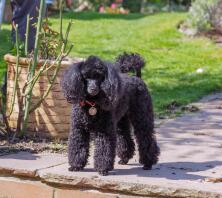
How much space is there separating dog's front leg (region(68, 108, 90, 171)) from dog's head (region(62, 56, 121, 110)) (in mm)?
222

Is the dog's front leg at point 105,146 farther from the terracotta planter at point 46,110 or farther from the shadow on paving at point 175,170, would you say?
the terracotta planter at point 46,110

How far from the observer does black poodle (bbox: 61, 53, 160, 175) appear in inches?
185

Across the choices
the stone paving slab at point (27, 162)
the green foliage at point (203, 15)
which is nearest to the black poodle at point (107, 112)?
the stone paving slab at point (27, 162)

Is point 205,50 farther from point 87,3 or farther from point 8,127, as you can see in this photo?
point 87,3

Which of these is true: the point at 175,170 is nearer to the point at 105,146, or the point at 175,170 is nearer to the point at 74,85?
the point at 105,146

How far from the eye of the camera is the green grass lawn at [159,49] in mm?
10016

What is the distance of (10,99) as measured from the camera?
253 inches

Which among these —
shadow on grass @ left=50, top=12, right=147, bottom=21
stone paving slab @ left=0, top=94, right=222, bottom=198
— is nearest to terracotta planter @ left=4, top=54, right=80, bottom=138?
stone paving slab @ left=0, top=94, right=222, bottom=198

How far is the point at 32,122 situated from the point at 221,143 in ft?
6.20

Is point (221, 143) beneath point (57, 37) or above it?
beneath

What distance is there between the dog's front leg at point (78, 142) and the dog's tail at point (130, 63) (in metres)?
0.73

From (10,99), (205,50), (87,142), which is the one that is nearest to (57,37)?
(10,99)

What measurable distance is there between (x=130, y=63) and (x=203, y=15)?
9.37 metres

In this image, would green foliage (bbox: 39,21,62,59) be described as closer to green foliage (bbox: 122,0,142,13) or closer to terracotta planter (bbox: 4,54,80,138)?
terracotta planter (bbox: 4,54,80,138)
